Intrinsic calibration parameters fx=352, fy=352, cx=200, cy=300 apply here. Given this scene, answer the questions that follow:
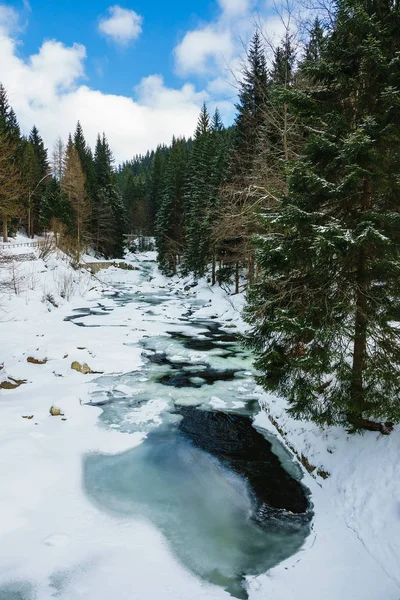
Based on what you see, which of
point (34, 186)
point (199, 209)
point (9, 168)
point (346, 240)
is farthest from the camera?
point (34, 186)

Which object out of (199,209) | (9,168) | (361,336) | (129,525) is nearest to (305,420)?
(361,336)

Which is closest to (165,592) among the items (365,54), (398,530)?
(398,530)

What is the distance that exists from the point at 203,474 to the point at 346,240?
4.93 metres

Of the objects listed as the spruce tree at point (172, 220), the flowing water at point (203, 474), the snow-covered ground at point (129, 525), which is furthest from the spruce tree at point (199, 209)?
the snow-covered ground at point (129, 525)

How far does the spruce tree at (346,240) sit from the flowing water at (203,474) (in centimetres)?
171

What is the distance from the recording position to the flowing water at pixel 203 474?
4.93 m

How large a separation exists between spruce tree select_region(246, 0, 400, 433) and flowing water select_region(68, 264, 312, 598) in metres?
1.71

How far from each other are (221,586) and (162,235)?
3897 centimetres

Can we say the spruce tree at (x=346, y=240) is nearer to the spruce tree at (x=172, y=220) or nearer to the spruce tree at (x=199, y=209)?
the spruce tree at (x=199, y=209)

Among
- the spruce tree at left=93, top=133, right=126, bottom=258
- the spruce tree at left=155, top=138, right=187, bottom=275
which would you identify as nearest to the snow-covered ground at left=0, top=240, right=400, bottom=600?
the spruce tree at left=155, top=138, right=187, bottom=275

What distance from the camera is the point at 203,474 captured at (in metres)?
6.69

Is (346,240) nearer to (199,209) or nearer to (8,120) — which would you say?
(199,209)

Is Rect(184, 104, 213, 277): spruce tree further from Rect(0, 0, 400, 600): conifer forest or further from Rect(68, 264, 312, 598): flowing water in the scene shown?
Rect(0, 0, 400, 600): conifer forest

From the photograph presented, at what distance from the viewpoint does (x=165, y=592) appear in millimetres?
4074
